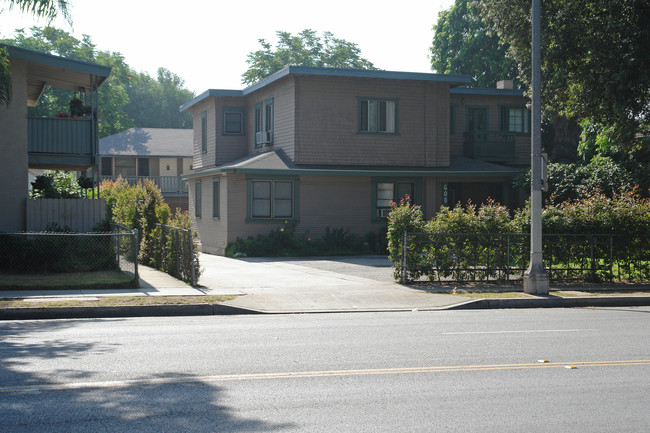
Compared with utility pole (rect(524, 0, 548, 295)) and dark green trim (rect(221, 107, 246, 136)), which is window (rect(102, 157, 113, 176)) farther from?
utility pole (rect(524, 0, 548, 295))

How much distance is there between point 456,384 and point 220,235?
23.3m

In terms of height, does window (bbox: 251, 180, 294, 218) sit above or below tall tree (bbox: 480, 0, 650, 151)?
below

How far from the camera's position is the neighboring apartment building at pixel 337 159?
2936cm

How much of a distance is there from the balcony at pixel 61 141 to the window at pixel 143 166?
1067 inches

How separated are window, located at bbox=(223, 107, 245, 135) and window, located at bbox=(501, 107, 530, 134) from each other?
12934mm

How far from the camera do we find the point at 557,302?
1597 cm

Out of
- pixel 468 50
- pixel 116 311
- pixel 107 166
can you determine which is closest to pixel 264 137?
pixel 116 311

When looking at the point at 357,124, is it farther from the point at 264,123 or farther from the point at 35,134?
the point at 35,134

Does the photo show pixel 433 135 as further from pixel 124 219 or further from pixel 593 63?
pixel 124 219

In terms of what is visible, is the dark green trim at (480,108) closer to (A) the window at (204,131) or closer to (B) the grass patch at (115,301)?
(A) the window at (204,131)

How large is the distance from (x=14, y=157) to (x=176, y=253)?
5410 millimetres

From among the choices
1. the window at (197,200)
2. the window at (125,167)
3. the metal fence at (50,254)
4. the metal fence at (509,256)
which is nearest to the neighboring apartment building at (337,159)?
the window at (197,200)

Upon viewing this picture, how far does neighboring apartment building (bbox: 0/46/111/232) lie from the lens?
19766 mm

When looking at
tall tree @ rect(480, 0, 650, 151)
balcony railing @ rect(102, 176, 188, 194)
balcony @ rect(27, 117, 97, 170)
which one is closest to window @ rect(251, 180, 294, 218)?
balcony @ rect(27, 117, 97, 170)
